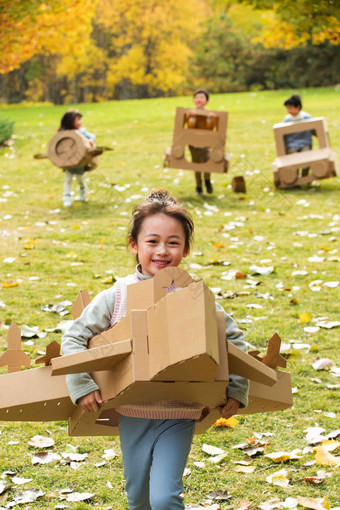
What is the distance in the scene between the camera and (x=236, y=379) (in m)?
2.41

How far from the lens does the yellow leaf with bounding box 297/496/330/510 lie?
9.62ft

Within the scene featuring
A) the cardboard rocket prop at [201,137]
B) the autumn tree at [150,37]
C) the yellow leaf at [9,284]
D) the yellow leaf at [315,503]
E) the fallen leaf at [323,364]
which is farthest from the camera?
the autumn tree at [150,37]

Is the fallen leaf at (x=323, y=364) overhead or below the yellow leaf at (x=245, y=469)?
overhead

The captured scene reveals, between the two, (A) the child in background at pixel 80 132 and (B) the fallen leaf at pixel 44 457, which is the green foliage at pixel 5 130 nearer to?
(A) the child in background at pixel 80 132

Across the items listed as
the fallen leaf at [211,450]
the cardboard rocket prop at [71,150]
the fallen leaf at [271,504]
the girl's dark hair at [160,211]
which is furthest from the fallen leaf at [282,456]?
the cardboard rocket prop at [71,150]

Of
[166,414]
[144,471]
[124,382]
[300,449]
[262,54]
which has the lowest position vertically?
[300,449]

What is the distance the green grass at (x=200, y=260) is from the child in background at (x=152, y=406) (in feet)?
2.56

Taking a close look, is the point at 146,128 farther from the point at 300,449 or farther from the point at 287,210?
the point at 300,449

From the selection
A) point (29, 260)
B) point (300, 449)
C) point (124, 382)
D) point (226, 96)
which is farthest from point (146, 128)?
point (124, 382)

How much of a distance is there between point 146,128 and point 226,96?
8.68 meters

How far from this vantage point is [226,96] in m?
27.0

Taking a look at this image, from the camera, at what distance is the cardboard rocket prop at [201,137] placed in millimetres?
10062

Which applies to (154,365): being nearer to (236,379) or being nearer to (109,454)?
(236,379)

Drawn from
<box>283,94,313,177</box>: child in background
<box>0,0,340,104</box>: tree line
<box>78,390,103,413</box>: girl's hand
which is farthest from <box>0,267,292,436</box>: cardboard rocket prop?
<box>0,0,340,104</box>: tree line
